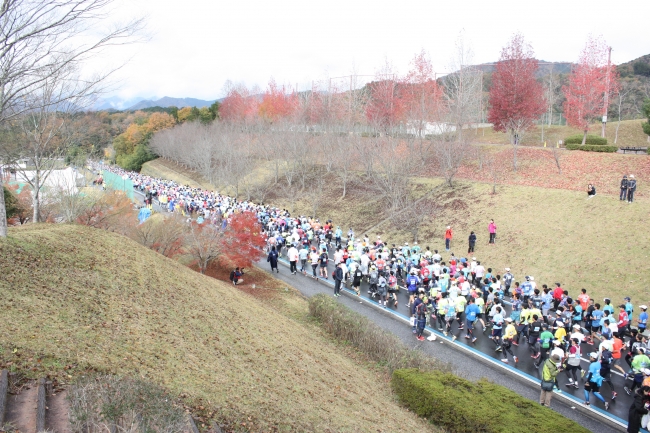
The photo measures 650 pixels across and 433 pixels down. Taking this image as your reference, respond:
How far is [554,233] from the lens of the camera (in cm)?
2288

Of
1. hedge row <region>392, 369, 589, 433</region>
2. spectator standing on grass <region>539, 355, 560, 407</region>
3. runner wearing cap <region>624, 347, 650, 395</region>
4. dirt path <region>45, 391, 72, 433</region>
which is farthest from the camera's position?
runner wearing cap <region>624, 347, 650, 395</region>

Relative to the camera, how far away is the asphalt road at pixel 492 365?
10685 mm

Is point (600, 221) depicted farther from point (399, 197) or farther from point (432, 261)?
point (399, 197)

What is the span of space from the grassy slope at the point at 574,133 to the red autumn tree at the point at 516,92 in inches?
133

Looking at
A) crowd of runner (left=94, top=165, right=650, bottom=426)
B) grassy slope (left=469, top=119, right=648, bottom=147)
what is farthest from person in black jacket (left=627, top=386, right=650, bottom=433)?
grassy slope (left=469, top=119, right=648, bottom=147)

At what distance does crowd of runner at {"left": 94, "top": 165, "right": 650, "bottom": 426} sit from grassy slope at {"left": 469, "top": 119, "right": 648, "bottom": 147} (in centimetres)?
2216

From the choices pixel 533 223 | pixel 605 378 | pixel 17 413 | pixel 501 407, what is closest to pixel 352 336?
pixel 501 407

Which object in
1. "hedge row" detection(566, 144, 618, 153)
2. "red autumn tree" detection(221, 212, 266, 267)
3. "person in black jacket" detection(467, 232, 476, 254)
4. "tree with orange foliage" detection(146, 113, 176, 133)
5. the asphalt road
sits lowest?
the asphalt road

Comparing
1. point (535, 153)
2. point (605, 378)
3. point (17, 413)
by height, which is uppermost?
point (535, 153)

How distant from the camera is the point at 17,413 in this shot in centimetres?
555

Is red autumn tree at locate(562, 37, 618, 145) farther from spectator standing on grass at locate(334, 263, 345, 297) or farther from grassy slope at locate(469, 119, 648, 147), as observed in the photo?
spectator standing on grass at locate(334, 263, 345, 297)

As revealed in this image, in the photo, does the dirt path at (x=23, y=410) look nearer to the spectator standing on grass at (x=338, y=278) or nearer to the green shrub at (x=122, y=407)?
the green shrub at (x=122, y=407)

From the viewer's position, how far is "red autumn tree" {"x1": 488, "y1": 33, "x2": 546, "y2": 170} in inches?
1378

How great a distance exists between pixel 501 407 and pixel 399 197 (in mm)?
22980
